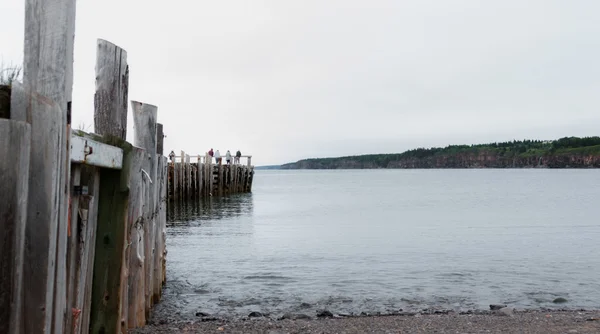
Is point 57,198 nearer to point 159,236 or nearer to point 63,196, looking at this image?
point 63,196

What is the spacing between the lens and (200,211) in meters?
29.9

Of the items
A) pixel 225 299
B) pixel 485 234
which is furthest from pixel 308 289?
pixel 485 234

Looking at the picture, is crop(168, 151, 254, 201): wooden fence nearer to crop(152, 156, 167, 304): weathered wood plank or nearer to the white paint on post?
crop(152, 156, 167, 304): weathered wood plank

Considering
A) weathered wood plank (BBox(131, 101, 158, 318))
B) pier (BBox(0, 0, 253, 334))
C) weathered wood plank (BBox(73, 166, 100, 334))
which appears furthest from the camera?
weathered wood plank (BBox(131, 101, 158, 318))

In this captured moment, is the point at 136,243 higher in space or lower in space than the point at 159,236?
higher

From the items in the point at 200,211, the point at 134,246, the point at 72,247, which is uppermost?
Result: the point at 72,247

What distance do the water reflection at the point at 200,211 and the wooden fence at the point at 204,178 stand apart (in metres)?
0.99

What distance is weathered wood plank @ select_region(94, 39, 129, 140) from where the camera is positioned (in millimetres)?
5258

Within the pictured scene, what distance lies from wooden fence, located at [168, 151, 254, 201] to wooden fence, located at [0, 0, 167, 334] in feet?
95.0

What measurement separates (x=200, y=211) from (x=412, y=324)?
2324 centimetres

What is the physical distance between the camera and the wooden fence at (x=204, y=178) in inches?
1357

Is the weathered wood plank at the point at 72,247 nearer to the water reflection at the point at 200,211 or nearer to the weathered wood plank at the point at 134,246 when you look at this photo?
the weathered wood plank at the point at 134,246


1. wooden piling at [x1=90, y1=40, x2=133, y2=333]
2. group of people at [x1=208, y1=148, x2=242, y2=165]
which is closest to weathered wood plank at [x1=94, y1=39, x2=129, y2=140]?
wooden piling at [x1=90, y1=40, x2=133, y2=333]

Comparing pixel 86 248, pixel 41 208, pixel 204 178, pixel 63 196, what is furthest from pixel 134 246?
pixel 204 178
